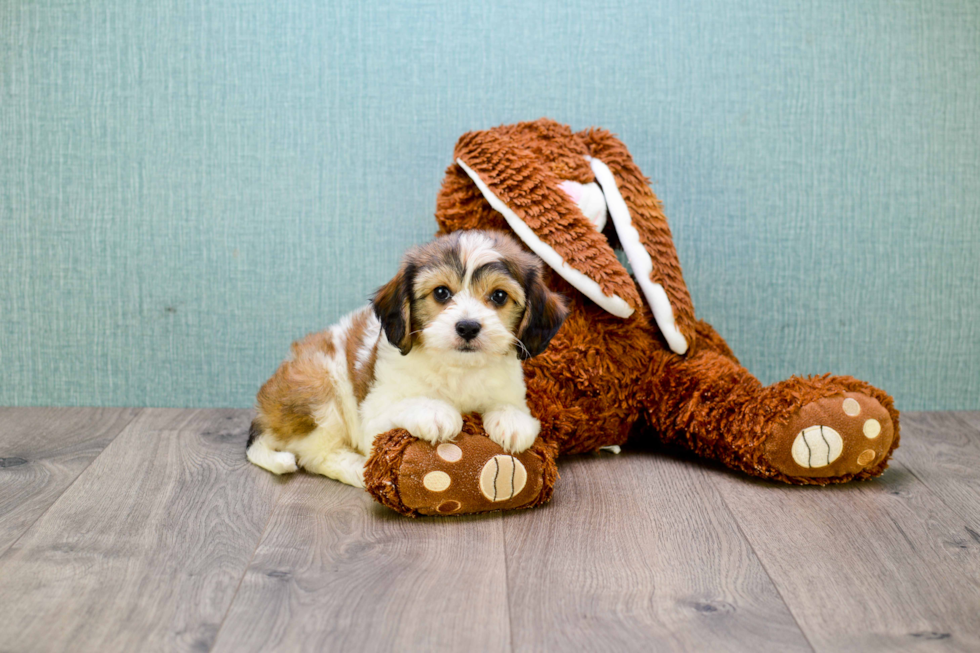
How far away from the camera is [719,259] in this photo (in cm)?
283

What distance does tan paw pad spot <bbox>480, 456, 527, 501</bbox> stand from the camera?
6.20ft

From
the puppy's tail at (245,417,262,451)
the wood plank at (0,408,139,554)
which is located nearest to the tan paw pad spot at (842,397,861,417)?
the puppy's tail at (245,417,262,451)

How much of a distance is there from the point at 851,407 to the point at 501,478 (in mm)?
932

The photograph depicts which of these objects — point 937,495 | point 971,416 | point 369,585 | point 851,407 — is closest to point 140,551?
point 369,585

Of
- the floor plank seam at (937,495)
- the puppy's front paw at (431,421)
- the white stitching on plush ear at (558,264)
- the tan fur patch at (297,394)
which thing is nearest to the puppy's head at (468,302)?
the puppy's front paw at (431,421)

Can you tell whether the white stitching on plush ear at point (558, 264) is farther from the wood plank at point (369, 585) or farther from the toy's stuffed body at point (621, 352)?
the wood plank at point (369, 585)

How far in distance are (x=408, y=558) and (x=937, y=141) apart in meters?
2.31

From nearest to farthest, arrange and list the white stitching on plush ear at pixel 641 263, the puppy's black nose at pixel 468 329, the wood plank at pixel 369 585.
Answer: the wood plank at pixel 369 585 → the puppy's black nose at pixel 468 329 → the white stitching on plush ear at pixel 641 263

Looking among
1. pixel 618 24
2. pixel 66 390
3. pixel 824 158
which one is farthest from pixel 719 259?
pixel 66 390

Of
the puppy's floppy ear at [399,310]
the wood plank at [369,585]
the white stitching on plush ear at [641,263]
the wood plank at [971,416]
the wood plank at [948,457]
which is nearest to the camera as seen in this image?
the wood plank at [369,585]

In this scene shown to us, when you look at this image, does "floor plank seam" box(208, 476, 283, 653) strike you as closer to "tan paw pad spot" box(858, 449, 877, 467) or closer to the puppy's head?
the puppy's head

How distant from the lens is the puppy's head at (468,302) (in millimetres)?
1857

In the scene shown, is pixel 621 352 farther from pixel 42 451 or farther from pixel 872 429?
pixel 42 451

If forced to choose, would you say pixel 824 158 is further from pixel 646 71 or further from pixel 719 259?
pixel 646 71
